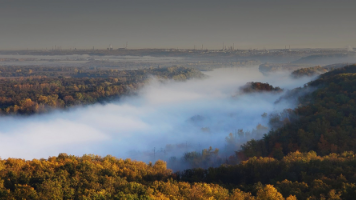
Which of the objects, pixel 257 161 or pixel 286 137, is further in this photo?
pixel 286 137

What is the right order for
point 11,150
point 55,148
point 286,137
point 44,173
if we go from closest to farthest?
point 44,173 → point 286,137 → point 11,150 → point 55,148

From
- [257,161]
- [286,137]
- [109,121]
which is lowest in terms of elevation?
[109,121]

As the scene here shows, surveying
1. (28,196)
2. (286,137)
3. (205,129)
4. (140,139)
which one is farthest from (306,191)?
(140,139)

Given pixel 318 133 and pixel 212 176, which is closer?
pixel 212 176

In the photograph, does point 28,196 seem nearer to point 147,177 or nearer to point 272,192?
point 147,177

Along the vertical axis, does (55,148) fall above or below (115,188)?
below

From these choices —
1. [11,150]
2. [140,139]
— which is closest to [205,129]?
[140,139]

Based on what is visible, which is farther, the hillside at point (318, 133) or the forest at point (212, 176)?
the hillside at point (318, 133)

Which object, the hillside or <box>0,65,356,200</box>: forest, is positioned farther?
Result: the hillside

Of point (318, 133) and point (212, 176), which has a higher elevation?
point (212, 176)

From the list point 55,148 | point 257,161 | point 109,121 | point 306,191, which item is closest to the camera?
point 306,191
